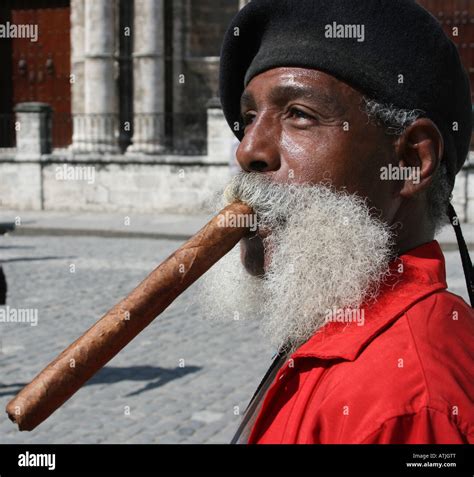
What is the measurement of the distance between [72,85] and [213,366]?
20.4 m

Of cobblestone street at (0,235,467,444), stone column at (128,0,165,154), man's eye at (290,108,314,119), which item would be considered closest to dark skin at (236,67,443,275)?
man's eye at (290,108,314,119)

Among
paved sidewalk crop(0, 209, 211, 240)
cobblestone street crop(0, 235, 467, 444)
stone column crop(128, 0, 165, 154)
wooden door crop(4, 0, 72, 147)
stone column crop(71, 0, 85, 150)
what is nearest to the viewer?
cobblestone street crop(0, 235, 467, 444)

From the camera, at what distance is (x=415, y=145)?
1981mm

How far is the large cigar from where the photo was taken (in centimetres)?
170

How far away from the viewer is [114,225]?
1869 centimetres

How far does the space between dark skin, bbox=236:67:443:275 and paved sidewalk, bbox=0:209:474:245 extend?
13.9 m

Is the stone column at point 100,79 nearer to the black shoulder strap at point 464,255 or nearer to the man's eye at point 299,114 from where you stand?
the black shoulder strap at point 464,255

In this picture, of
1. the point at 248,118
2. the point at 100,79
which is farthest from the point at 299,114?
the point at 100,79

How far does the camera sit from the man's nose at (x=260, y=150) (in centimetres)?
196

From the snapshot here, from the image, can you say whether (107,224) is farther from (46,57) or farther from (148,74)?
(46,57)

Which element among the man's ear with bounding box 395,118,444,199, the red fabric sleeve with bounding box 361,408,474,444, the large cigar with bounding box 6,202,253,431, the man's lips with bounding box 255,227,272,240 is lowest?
the red fabric sleeve with bounding box 361,408,474,444

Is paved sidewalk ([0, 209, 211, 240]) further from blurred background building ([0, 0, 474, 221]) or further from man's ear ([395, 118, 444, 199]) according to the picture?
man's ear ([395, 118, 444, 199])

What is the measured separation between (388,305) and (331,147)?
328 millimetres

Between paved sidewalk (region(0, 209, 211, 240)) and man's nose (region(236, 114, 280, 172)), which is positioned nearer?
man's nose (region(236, 114, 280, 172))
